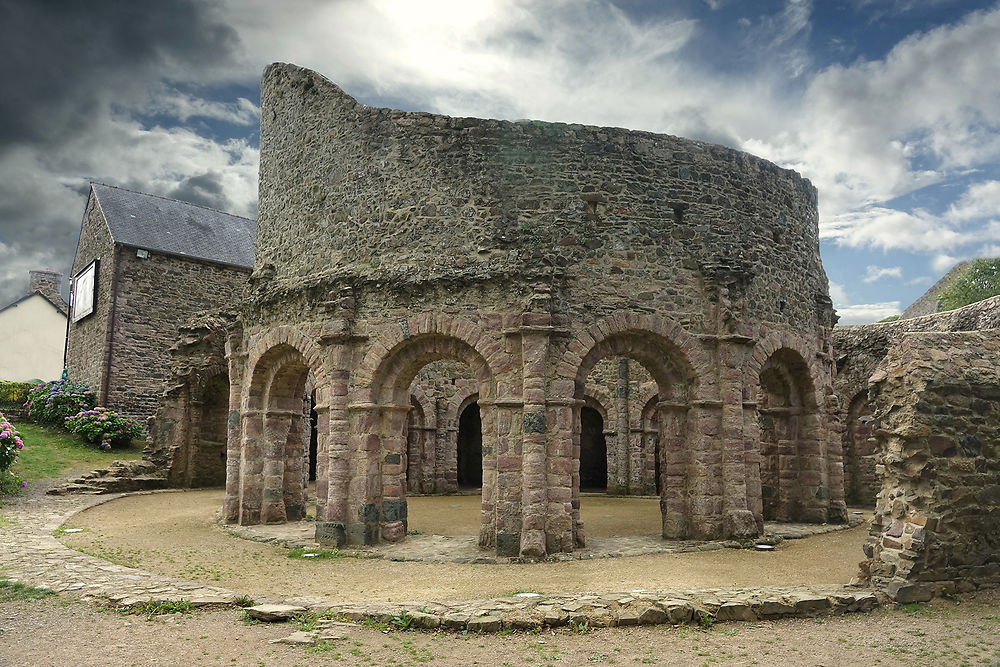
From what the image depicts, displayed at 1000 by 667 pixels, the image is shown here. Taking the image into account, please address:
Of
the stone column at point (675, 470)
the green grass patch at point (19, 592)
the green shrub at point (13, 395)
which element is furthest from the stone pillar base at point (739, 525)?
the green shrub at point (13, 395)

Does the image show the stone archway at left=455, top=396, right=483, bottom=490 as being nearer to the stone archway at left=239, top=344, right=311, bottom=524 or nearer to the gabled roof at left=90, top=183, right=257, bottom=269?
the stone archway at left=239, top=344, right=311, bottom=524

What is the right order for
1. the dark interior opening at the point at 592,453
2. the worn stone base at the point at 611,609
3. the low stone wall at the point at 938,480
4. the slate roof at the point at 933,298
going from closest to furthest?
1. the worn stone base at the point at 611,609
2. the low stone wall at the point at 938,480
3. the dark interior opening at the point at 592,453
4. the slate roof at the point at 933,298

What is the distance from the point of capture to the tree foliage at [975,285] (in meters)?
31.4

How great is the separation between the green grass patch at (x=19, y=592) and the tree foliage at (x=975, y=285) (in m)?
35.3

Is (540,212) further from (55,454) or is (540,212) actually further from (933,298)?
(933,298)

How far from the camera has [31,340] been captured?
3656 cm

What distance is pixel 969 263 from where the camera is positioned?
33.8m

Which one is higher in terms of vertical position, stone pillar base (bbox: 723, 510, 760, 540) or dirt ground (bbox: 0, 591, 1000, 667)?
stone pillar base (bbox: 723, 510, 760, 540)

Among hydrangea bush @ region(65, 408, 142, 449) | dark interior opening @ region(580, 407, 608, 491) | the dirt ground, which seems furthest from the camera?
dark interior opening @ region(580, 407, 608, 491)

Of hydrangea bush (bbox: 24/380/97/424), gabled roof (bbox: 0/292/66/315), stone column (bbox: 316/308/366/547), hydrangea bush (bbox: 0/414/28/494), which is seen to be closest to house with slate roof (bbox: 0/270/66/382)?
gabled roof (bbox: 0/292/66/315)

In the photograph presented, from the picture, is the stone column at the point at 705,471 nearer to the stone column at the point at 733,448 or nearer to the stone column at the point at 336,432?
the stone column at the point at 733,448

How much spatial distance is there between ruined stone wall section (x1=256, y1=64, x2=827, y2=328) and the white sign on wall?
17697 millimetres

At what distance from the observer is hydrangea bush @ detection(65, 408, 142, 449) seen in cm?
2220

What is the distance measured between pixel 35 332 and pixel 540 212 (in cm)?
3586
